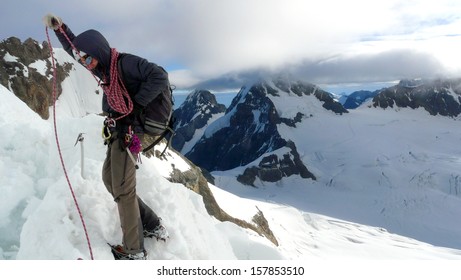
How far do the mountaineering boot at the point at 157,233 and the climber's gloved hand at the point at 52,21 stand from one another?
422 cm

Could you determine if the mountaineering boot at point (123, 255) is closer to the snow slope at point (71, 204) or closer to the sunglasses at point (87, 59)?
the snow slope at point (71, 204)

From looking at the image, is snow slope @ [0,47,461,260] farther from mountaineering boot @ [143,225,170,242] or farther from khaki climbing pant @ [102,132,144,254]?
khaki climbing pant @ [102,132,144,254]

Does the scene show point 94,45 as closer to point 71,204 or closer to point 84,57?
point 84,57

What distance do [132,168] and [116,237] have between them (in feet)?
5.52

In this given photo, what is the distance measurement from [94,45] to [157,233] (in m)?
3.84

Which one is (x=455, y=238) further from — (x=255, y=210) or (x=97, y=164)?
(x=97, y=164)

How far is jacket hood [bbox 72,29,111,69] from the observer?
663 cm

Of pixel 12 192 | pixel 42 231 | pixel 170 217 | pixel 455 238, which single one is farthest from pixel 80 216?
pixel 455 238

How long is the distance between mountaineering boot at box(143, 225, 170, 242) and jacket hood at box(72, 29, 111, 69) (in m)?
3.44

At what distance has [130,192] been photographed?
23.1 ft

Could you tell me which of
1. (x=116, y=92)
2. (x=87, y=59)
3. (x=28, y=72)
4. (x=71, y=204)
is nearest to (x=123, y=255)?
(x=71, y=204)

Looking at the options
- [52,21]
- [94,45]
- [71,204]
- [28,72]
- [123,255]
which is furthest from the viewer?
[28,72]

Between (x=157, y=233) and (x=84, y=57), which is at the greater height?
(x=84, y=57)

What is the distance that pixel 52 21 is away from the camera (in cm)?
693
